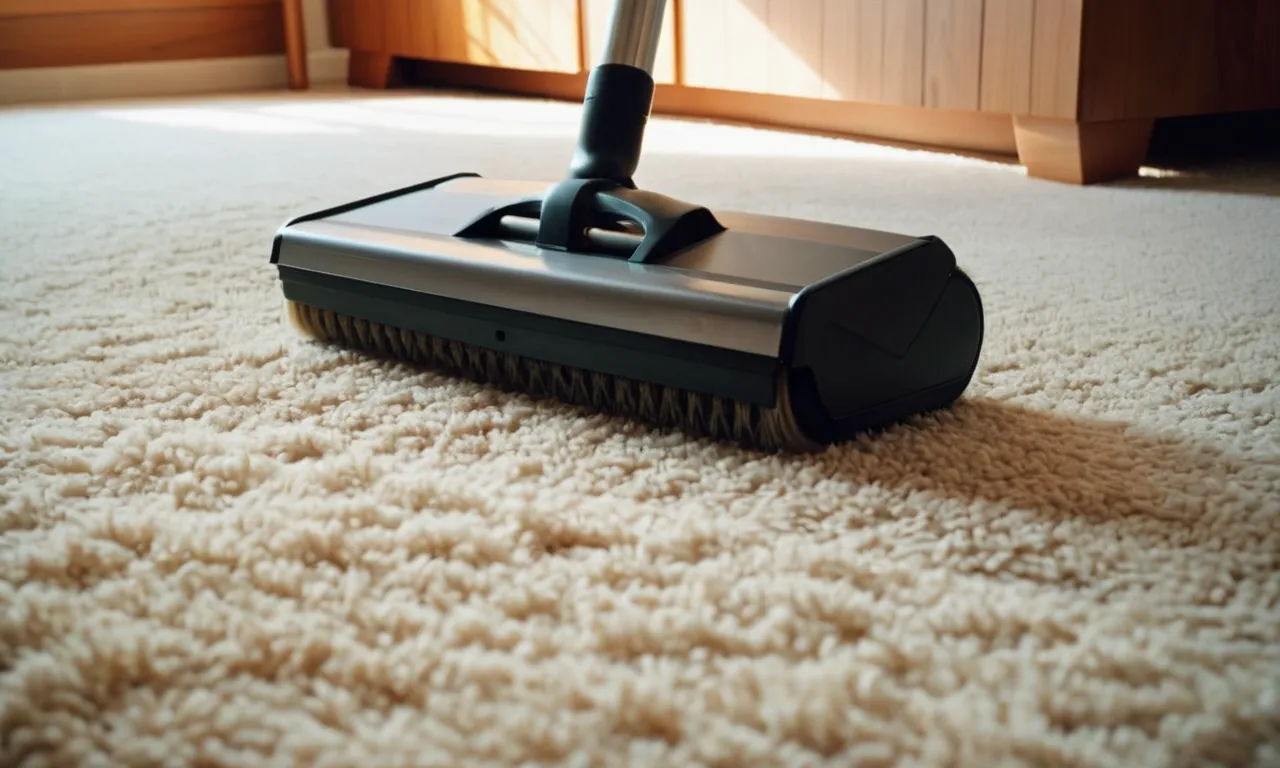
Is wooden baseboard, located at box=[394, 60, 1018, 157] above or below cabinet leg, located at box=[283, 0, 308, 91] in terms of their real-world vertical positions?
below

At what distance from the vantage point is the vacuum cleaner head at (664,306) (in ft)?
2.08

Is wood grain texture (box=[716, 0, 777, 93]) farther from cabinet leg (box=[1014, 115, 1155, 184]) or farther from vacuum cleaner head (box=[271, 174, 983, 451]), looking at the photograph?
vacuum cleaner head (box=[271, 174, 983, 451])

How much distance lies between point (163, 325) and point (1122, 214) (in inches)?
→ 36.9

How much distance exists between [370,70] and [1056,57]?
189 centimetres

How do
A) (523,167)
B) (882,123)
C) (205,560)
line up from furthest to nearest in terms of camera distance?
(882,123) → (523,167) → (205,560)

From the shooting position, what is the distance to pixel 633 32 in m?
0.80

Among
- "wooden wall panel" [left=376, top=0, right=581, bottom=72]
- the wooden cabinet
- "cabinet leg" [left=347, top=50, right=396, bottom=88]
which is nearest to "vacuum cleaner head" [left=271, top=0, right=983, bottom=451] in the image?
the wooden cabinet

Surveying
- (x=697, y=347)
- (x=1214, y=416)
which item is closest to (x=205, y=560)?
(x=697, y=347)

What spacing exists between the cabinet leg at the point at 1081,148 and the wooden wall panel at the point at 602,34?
0.64 m

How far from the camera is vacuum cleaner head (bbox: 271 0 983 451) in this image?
2.09ft

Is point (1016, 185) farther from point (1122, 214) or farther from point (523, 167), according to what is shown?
point (523, 167)

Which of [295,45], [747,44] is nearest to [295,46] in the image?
[295,45]

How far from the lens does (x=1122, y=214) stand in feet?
4.23

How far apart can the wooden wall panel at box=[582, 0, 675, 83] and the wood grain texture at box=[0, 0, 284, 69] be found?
3.46ft
